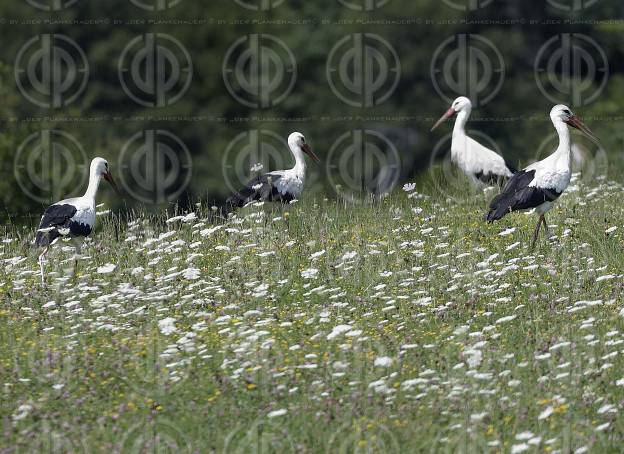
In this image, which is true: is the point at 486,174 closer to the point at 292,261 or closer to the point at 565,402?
the point at 292,261

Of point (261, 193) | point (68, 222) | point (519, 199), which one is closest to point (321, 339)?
point (519, 199)

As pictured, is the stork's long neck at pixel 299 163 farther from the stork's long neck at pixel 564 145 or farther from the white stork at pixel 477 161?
the stork's long neck at pixel 564 145

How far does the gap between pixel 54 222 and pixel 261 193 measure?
338 cm

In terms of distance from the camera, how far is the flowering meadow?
27.4ft

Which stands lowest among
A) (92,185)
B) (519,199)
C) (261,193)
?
(261,193)

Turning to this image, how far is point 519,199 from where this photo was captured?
1455 centimetres

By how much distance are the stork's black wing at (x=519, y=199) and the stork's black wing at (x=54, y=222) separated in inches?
171

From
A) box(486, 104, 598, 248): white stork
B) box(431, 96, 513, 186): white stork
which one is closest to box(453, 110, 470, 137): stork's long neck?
box(431, 96, 513, 186): white stork

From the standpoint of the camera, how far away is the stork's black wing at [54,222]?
46.3 ft

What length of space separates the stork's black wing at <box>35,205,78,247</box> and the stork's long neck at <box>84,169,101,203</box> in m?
0.35

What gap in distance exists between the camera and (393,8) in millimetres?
39906

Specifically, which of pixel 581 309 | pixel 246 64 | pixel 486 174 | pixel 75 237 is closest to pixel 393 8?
pixel 246 64

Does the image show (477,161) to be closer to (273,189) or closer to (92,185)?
(273,189)

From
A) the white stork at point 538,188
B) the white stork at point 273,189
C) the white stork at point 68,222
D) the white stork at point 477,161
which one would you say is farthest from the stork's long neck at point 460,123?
the white stork at point 68,222
